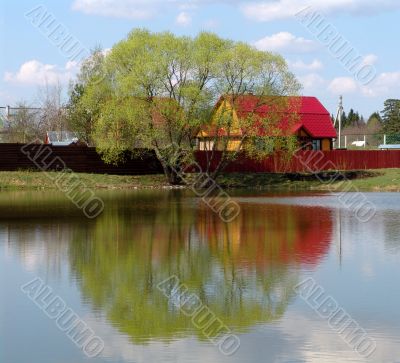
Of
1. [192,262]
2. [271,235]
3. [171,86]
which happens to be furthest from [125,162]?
[192,262]

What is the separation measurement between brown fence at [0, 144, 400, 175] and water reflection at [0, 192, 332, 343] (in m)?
18.0

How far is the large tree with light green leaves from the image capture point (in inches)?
1741

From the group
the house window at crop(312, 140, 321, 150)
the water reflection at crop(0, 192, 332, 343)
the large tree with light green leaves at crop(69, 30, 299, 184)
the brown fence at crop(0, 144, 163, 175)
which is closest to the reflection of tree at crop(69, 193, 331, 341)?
the water reflection at crop(0, 192, 332, 343)

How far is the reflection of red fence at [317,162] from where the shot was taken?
172ft

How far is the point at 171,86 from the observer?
45.2 metres

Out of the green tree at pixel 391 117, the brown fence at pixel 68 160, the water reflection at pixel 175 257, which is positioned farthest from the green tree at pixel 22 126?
the green tree at pixel 391 117

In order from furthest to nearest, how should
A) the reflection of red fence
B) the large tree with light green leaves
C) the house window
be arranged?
the house window, the reflection of red fence, the large tree with light green leaves

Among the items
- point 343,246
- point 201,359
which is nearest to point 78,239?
point 343,246

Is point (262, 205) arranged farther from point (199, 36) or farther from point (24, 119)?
point (24, 119)

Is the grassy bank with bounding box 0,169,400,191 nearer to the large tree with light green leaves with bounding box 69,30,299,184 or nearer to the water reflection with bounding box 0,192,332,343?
the large tree with light green leaves with bounding box 69,30,299,184

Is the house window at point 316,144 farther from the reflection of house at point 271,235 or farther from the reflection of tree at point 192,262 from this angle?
the reflection of tree at point 192,262

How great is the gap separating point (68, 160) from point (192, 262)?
3304cm

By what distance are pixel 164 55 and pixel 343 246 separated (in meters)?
27.0

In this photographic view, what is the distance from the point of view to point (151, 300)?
13.1m
